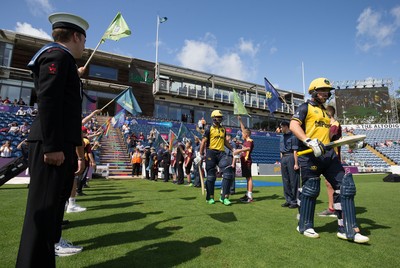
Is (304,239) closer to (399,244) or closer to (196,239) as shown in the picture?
(399,244)

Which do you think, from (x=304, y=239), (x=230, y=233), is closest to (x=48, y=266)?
(x=230, y=233)

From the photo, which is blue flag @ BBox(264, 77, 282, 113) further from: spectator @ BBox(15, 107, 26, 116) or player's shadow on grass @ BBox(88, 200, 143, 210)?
spectator @ BBox(15, 107, 26, 116)

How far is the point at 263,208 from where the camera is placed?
5801 millimetres

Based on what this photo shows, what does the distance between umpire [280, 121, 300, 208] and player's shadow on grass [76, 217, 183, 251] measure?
3.54 m

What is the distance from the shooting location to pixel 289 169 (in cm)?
651

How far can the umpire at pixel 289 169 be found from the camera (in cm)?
623

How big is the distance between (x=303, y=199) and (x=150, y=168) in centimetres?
1215

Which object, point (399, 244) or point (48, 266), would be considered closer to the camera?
point (48, 266)

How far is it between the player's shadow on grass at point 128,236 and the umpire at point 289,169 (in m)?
3.54

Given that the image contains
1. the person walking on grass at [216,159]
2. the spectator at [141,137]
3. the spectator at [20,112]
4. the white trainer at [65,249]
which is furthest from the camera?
the spectator at [141,137]

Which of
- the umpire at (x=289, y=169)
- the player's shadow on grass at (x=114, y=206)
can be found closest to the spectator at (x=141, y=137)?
the player's shadow on grass at (x=114, y=206)

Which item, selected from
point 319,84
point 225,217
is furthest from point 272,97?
point 225,217

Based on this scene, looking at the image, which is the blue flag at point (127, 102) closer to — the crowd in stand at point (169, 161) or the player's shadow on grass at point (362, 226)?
the crowd in stand at point (169, 161)

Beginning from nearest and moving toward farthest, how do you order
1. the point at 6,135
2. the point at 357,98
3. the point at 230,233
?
the point at 230,233
the point at 6,135
the point at 357,98
